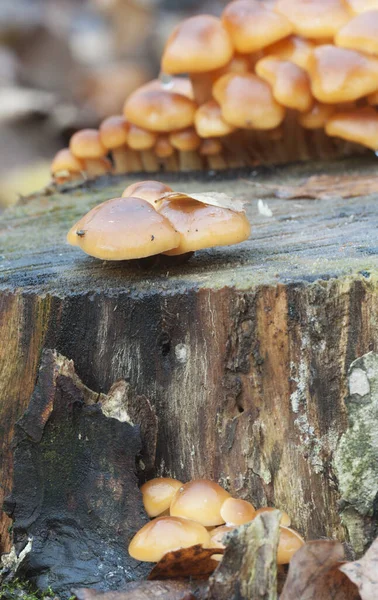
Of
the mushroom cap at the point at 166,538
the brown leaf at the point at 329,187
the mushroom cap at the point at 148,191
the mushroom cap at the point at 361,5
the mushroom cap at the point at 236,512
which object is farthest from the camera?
the mushroom cap at the point at 361,5

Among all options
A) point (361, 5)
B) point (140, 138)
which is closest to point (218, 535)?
point (140, 138)

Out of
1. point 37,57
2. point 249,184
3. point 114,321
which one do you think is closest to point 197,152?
point 249,184

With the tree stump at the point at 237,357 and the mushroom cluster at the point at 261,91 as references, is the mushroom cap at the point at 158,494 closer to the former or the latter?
the tree stump at the point at 237,357

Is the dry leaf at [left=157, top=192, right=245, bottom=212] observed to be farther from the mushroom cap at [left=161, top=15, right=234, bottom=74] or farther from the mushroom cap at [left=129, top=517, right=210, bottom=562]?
the mushroom cap at [left=161, top=15, right=234, bottom=74]

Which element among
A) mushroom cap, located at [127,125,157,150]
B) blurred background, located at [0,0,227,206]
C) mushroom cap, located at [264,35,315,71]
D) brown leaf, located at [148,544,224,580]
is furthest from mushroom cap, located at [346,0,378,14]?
blurred background, located at [0,0,227,206]

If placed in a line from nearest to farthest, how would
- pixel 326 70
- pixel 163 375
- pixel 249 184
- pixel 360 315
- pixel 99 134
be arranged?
pixel 360 315
pixel 163 375
pixel 326 70
pixel 249 184
pixel 99 134

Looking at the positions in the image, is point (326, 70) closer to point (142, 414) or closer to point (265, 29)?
point (265, 29)

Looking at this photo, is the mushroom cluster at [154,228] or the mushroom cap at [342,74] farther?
the mushroom cap at [342,74]

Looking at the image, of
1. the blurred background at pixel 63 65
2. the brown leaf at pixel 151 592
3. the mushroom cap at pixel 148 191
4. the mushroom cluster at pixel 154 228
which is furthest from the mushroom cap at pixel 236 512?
the blurred background at pixel 63 65
